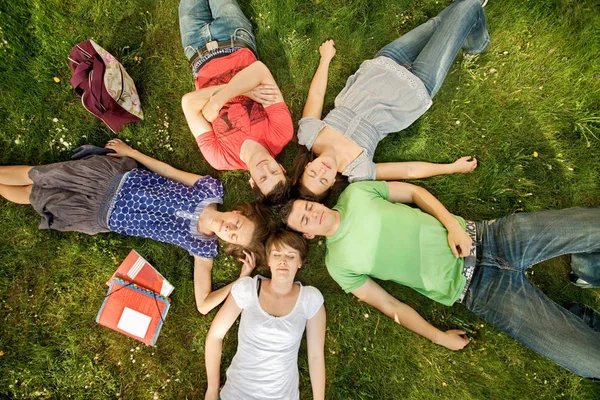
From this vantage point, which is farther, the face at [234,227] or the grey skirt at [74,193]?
the grey skirt at [74,193]

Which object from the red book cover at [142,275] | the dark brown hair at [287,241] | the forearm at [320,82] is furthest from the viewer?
the red book cover at [142,275]

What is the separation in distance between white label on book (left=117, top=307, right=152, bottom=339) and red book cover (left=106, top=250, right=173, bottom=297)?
305 millimetres

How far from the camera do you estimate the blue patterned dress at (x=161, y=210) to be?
3.93m

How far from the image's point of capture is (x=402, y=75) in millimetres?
3869

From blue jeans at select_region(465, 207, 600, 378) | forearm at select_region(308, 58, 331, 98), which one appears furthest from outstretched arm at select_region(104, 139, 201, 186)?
blue jeans at select_region(465, 207, 600, 378)

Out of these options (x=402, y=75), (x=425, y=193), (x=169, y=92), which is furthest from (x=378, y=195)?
(x=169, y=92)

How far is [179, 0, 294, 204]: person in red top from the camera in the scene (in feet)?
12.2

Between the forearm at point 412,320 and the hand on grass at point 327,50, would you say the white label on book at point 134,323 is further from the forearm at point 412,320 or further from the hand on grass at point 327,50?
the hand on grass at point 327,50

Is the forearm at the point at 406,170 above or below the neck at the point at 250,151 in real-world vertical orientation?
below

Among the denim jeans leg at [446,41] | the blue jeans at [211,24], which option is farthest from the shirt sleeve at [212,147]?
the denim jeans leg at [446,41]

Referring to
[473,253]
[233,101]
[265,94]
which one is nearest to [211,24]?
[233,101]

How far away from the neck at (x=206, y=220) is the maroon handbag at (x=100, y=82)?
1.46 meters

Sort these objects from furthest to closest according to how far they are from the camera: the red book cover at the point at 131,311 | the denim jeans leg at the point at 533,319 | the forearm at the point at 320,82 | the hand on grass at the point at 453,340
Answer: the red book cover at the point at 131,311 < the forearm at the point at 320,82 < the hand on grass at the point at 453,340 < the denim jeans leg at the point at 533,319

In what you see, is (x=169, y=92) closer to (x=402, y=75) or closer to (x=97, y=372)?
(x=402, y=75)
